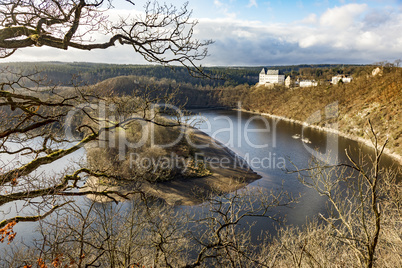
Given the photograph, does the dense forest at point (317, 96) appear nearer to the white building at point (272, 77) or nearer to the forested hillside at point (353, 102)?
the forested hillside at point (353, 102)

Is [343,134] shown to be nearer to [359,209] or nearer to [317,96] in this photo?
[317,96]

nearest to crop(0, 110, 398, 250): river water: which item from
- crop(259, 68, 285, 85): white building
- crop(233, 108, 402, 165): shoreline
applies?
crop(233, 108, 402, 165): shoreline

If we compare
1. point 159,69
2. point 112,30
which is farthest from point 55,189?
point 159,69

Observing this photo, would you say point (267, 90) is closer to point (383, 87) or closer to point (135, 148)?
point (383, 87)

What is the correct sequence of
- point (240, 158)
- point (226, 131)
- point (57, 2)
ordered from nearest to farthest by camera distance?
point (57, 2) → point (240, 158) → point (226, 131)

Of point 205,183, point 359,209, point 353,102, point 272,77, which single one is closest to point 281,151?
point 205,183

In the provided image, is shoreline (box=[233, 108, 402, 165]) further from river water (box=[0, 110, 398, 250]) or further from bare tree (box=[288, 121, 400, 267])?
bare tree (box=[288, 121, 400, 267])
